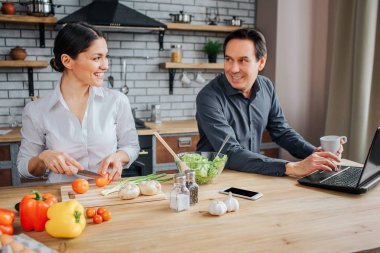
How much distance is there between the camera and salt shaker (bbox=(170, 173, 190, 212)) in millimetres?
1546

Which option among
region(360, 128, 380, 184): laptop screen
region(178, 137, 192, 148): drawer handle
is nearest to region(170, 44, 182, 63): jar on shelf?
region(178, 137, 192, 148): drawer handle

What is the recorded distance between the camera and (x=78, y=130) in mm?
2213

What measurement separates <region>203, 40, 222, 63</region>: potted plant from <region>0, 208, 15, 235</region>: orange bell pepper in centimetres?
338

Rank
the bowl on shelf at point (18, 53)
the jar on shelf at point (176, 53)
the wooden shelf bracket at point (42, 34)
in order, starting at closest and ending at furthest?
the bowl on shelf at point (18, 53), the wooden shelf bracket at point (42, 34), the jar on shelf at point (176, 53)

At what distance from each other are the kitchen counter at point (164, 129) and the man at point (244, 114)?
133cm

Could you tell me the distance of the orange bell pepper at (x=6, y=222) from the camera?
133cm

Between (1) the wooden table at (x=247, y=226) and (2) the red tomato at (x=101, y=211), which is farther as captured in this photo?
(2) the red tomato at (x=101, y=211)

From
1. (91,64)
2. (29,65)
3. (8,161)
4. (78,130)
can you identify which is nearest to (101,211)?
(78,130)

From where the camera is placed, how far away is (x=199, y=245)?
1.27 metres

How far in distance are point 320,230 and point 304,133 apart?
10.8 ft

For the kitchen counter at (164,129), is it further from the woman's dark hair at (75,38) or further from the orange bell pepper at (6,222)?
the orange bell pepper at (6,222)

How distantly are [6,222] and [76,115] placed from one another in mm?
957

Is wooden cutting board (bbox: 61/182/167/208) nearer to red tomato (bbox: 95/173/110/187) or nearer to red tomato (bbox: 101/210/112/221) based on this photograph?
red tomato (bbox: 95/173/110/187)

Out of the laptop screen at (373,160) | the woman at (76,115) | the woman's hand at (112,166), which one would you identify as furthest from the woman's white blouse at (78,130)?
the laptop screen at (373,160)
